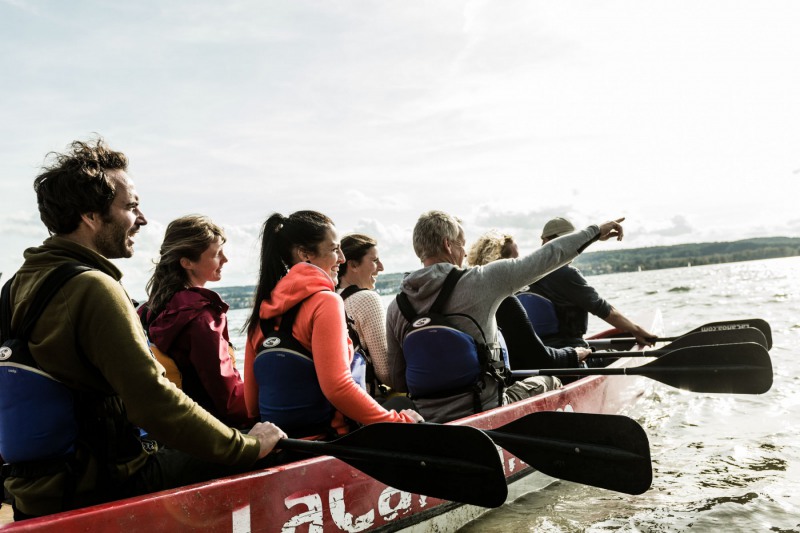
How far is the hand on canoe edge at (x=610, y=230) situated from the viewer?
4.74m

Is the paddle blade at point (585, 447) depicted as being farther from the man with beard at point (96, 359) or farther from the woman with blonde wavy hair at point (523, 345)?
the woman with blonde wavy hair at point (523, 345)

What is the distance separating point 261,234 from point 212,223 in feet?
2.68

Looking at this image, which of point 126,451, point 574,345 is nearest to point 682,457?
point 574,345

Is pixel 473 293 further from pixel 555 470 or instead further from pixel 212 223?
pixel 212 223

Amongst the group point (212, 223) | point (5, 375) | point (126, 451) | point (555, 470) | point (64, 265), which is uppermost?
point (212, 223)

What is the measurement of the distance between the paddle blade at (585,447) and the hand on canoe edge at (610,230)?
5.40 feet

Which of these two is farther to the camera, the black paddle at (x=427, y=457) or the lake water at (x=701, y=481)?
the lake water at (x=701, y=481)

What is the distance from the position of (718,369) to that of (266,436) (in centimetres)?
390

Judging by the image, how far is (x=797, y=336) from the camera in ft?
42.9

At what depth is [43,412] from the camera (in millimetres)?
2379

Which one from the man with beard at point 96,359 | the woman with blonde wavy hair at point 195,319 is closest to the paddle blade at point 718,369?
the woman with blonde wavy hair at point 195,319

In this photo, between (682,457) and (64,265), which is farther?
(682,457)

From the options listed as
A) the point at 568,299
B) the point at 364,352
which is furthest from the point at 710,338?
the point at 364,352

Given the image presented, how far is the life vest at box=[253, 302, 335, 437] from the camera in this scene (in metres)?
3.41
